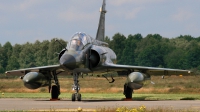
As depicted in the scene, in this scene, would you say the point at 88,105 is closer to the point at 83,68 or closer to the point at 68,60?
the point at 68,60

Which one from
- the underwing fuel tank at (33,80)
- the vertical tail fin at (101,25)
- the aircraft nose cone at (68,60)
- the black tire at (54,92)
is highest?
the vertical tail fin at (101,25)

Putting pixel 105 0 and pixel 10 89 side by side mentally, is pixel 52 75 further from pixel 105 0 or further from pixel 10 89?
pixel 10 89

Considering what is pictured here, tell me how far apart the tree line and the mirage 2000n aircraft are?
177ft

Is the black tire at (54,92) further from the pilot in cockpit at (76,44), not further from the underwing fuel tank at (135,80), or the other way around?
the underwing fuel tank at (135,80)

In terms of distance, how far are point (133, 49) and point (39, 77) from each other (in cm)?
7817

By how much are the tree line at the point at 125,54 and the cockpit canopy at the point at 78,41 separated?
56.9 metres

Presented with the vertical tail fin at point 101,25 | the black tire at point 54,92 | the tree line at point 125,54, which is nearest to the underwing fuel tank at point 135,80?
the black tire at point 54,92

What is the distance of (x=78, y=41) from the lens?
25.6 m

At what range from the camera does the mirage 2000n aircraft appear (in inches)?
990

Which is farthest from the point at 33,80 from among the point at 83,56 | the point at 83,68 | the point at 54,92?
the point at 83,56

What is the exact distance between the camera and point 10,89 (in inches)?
1719

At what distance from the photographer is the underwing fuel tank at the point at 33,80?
2704cm

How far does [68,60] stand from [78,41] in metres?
1.38

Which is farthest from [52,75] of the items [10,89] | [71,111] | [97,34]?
[10,89]
